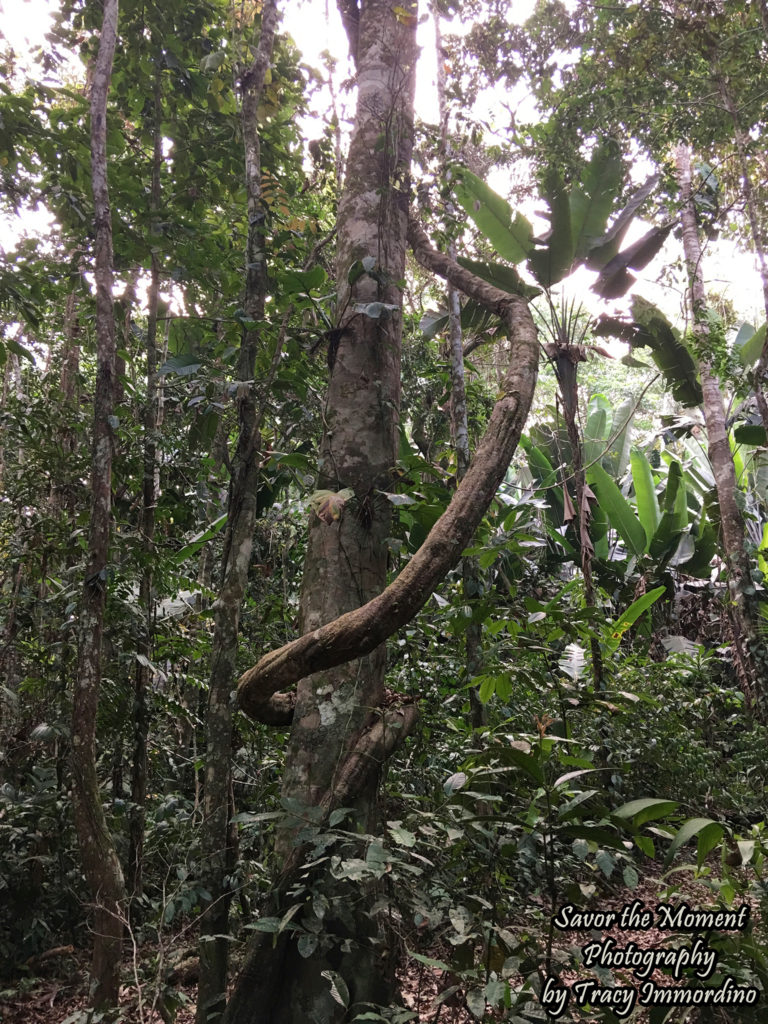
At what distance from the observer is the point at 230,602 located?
2.56m

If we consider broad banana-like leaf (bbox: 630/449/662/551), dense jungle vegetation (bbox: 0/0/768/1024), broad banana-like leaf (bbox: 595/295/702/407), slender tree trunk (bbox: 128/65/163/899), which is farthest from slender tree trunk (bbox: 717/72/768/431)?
slender tree trunk (bbox: 128/65/163/899)

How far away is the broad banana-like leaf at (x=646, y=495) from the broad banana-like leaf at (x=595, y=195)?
9.75ft

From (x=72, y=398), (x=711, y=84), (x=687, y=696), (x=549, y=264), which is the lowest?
(x=687, y=696)

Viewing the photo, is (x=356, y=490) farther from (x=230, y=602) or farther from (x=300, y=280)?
(x=300, y=280)

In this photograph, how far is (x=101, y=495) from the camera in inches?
109

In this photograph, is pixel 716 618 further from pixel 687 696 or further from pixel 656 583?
pixel 687 696

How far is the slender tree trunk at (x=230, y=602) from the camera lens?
214 cm

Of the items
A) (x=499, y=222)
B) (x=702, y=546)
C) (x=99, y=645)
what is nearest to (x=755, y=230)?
(x=499, y=222)

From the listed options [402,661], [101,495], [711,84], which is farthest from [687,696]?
[711,84]

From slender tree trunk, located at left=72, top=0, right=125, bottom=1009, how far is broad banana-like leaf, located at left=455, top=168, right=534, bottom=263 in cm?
273

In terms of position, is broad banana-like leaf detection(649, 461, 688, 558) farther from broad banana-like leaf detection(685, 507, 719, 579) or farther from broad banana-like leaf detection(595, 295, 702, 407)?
broad banana-like leaf detection(595, 295, 702, 407)

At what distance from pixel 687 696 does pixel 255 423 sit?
391 cm

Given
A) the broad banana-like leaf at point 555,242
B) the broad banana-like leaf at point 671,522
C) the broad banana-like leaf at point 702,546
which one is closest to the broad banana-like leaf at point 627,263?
the broad banana-like leaf at point 555,242

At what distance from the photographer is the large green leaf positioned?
731cm
